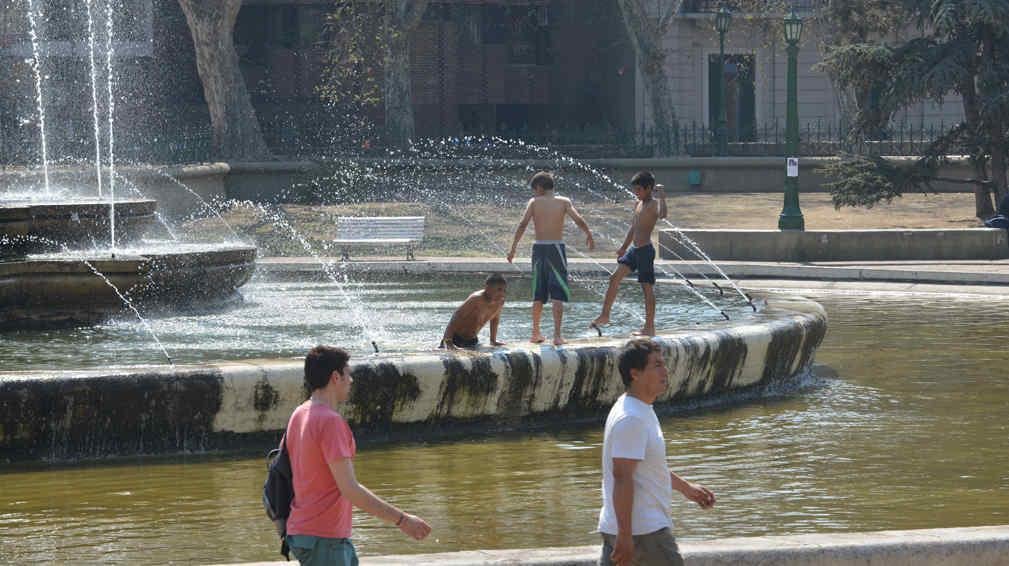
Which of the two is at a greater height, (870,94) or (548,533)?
(870,94)

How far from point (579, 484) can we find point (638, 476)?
12.9 feet

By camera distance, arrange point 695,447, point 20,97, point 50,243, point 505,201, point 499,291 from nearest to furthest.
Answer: point 695,447
point 499,291
point 50,243
point 505,201
point 20,97

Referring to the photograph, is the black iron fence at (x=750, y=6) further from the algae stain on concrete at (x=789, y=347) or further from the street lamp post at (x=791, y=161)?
the algae stain on concrete at (x=789, y=347)

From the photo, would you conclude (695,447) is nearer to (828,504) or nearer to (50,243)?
(828,504)

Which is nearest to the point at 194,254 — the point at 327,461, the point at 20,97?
the point at 327,461

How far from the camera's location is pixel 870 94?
33.4 meters

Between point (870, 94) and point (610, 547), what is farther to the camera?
point (870, 94)

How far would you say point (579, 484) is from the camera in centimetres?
987

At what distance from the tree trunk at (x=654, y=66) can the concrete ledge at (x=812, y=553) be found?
34.6 metres

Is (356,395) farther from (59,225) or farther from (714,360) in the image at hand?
(59,225)

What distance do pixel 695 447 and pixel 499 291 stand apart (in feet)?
6.03

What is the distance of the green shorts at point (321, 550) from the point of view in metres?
5.86

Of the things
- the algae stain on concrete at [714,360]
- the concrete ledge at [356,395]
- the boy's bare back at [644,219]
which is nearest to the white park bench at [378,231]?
the boy's bare back at [644,219]

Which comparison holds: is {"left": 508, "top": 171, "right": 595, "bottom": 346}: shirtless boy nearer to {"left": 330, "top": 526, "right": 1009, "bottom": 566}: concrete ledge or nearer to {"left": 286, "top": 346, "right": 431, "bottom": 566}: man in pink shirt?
{"left": 330, "top": 526, "right": 1009, "bottom": 566}: concrete ledge
